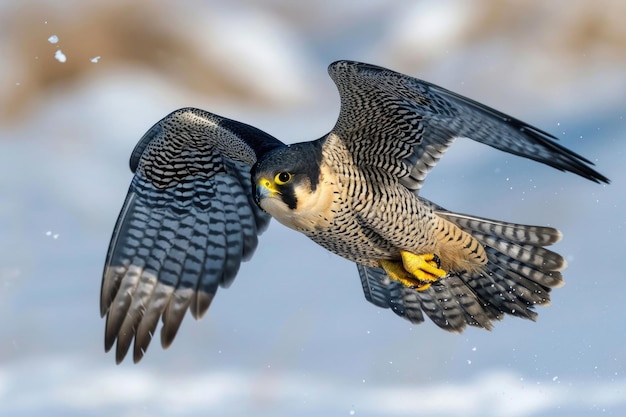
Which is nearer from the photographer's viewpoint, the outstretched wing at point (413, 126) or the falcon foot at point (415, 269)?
the outstretched wing at point (413, 126)

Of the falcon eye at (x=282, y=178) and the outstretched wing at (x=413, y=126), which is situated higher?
the outstretched wing at (x=413, y=126)

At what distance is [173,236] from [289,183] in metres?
2.22

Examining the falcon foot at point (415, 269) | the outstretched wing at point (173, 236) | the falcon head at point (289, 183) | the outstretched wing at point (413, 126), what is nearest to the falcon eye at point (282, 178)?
the falcon head at point (289, 183)

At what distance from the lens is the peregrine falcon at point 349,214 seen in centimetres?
597

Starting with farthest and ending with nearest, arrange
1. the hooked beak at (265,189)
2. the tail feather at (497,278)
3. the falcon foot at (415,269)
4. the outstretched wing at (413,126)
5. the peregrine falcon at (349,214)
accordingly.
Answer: the tail feather at (497,278), the falcon foot at (415,269), the peregrine falcon at (349,214), the hooked beak at (265,189), the outstretched wing at (413,126)

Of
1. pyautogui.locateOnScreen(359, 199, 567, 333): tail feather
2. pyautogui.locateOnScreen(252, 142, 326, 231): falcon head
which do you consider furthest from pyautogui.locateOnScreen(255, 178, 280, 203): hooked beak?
pyautogui.locateOnScreen(359, 199, 567, 333): tail feather

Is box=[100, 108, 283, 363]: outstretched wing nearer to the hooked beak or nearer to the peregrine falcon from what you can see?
the peregrine falcon

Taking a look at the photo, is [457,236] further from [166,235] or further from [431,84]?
[166,235]

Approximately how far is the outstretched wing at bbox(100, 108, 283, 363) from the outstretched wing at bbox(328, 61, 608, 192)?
4.45ft

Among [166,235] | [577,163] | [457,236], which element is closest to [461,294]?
[457,236]

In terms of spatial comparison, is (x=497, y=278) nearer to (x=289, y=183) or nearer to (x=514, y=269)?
(x=514, y=269)

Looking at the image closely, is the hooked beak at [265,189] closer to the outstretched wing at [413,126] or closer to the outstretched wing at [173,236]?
the outstretched wing at [413,126]

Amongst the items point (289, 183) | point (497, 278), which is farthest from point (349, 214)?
point (497, 278)

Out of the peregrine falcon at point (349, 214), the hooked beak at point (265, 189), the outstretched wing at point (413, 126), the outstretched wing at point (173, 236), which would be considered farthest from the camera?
the outstretched wing at point (173, 236)
